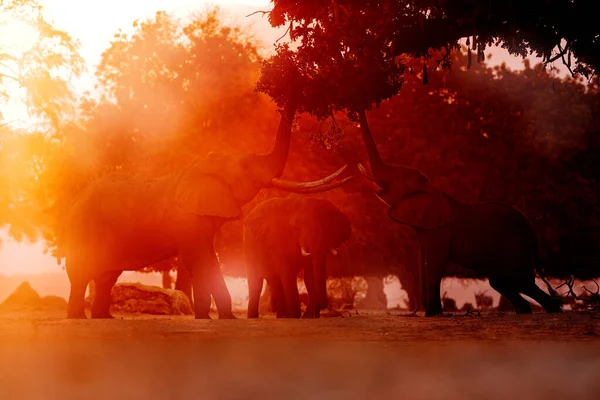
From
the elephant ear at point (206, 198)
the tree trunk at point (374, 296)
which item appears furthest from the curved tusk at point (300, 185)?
Result: the tree trunk at point (374, 296)

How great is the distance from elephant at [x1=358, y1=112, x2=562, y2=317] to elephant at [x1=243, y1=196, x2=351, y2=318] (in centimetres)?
145

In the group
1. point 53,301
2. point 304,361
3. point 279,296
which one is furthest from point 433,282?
point 53,301

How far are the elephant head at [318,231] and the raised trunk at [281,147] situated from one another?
4.73 feet

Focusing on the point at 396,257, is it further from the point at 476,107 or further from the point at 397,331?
the point at 397,331

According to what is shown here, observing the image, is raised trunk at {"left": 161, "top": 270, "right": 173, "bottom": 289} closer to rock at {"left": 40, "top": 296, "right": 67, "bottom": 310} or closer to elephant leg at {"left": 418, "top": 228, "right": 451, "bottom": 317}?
rock at {"left": 40, "top": 296, "right": 67, "bottom": 310}

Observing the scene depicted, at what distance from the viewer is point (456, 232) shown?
2012 centimetres

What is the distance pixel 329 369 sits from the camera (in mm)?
9641

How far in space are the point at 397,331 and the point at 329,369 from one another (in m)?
4.28

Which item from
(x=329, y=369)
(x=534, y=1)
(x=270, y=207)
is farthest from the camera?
(x=270, y=207)

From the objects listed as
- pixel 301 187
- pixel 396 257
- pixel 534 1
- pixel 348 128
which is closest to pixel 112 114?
pixel 348 128

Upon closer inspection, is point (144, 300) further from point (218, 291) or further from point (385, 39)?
point (385, 39)

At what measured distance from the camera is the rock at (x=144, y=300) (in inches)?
1067

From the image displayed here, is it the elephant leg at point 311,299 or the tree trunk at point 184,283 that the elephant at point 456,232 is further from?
the tree trunk at point 184,283

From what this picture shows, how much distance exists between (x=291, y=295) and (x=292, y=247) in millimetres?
1336
